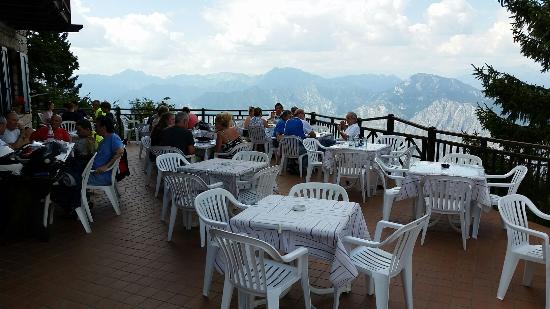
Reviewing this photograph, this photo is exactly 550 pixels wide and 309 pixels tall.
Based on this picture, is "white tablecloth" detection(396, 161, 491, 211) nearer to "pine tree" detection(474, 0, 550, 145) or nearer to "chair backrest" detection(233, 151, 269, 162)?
"chair backrest" detection(233, 151, 269, 162)

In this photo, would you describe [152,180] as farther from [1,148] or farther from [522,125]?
[522,125]

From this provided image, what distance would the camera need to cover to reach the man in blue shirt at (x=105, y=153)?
18.1 feet

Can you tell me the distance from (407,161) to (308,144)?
66.4 inches

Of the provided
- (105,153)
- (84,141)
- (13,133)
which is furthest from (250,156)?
(13,133)

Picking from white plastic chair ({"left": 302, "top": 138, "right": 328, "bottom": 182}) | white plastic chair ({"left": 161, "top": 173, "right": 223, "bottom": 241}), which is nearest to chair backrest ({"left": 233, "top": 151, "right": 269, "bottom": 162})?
white plastic chair ({"left": 161, "top": 173, "right": 223, "bottom": 241})

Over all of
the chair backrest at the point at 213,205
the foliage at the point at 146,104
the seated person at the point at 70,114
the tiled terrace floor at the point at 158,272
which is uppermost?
the foliage at the point at 146,104

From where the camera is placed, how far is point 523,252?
3.58 meters

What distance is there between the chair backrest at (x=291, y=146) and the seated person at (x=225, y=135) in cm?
138

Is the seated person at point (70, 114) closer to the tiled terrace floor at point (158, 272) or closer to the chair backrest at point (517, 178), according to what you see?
the tiled terrace floor at point (158, 272)

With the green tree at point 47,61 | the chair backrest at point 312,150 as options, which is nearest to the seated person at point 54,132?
the chair backrest at point 312,150

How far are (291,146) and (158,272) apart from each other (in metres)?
4.82

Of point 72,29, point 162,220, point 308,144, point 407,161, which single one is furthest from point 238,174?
point 72,29

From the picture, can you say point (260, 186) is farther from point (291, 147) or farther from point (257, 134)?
point (257, 134)

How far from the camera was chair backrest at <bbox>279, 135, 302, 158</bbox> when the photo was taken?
27.5 ft
